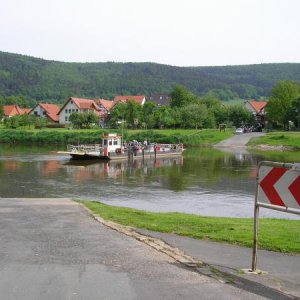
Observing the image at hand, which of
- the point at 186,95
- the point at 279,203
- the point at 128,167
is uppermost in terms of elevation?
the point at 186,95

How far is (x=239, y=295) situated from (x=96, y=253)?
10.7 feet

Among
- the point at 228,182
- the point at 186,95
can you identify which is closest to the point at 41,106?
the point at 186,95

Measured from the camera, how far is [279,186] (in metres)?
8.01

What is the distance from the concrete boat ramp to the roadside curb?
0.03 metres

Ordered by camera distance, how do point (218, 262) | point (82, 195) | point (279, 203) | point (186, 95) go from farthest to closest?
point (186, 95) → point (82, 195) → point (218, 262) → point (279, 203)

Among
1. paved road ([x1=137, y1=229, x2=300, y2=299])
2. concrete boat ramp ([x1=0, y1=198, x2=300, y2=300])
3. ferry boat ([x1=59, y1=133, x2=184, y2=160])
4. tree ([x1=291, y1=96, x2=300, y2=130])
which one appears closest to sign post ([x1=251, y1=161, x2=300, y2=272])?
paved road ([x1=137, y1=229, x2=300, y2=299])

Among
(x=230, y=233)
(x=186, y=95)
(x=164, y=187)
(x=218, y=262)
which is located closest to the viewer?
(x=218, y=262)

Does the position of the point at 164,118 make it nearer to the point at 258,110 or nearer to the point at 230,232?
the point at 258,110

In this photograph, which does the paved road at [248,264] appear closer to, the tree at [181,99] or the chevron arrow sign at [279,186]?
the chevron arrow sign at [279,186]

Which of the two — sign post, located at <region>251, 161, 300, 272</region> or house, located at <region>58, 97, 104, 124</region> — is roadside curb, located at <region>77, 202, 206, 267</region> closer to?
sign post, located at <region>251, 161, 300, 272</region>

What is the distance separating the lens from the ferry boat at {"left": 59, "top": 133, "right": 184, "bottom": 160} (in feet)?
201

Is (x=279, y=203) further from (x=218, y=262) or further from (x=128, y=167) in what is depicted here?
(x=128, y=167)

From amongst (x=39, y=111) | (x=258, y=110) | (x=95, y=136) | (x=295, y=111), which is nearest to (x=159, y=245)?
(x=95, y=136)

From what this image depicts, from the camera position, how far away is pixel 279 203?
8.06 meters
